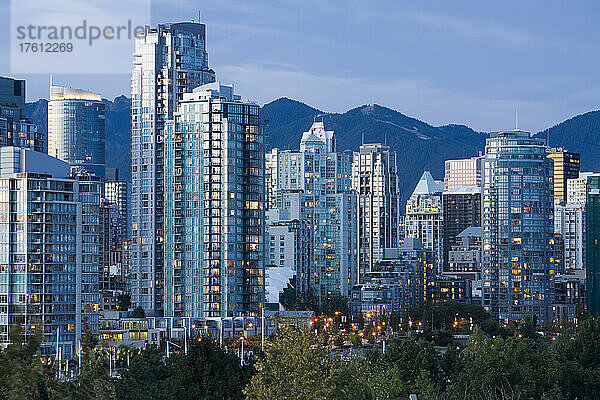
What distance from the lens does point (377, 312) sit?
159 m

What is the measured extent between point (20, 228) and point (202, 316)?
28.5 m

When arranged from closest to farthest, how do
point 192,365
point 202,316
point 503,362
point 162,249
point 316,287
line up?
point 192,365 → point 503,362 → point 202,316 → point 162,249 → point 316,287

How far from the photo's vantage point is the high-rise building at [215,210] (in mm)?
118562

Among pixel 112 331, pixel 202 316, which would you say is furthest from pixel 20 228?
pixel 202 316

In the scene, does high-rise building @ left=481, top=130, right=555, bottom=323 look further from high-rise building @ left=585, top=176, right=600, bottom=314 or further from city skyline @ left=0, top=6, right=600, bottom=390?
high-rise building @ left=585, top=176, right=600, bottom=314

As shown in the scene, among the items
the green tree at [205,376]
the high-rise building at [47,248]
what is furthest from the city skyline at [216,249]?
the green tree at [205,376]

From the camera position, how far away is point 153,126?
5492 inches

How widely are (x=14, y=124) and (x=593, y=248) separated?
9161cm

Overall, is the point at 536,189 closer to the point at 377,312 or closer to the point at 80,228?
the point at 377,312

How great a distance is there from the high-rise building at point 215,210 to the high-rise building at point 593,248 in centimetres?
7374

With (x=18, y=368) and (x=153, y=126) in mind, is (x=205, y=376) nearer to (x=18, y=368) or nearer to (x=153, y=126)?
(x=18, y=368)

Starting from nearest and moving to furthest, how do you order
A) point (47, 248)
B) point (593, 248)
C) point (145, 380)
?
1. point (145, 380)
2. point (47, 248)
3. point (593, 248)

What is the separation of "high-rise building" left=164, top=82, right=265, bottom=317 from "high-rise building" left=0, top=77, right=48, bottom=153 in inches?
850

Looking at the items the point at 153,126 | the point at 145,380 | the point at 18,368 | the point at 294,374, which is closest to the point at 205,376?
the point at 145,380
